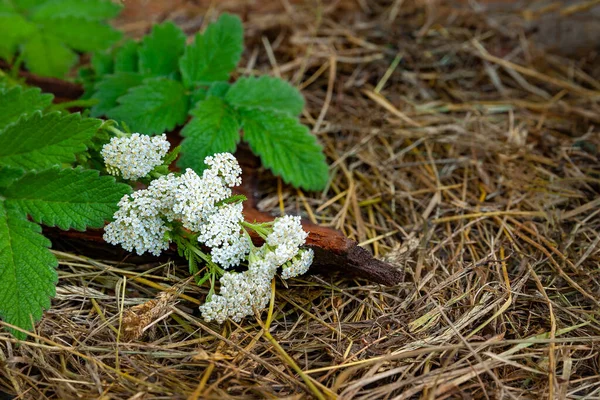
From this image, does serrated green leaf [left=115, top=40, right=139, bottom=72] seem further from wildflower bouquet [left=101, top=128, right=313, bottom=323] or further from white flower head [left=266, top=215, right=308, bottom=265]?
white flower head [left=266, top=215, right=308, bottom=265]

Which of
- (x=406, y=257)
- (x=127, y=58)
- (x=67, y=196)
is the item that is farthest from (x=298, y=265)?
(x=127, y=58)

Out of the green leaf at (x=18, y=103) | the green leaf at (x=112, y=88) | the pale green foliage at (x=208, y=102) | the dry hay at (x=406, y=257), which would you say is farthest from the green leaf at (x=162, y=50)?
the dry hay at (x=406, y=257)

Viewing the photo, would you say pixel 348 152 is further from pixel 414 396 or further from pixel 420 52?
pixel 414 396

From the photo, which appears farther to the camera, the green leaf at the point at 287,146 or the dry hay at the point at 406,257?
the green leaf at the point at 287,146

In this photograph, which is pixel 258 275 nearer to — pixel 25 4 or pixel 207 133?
pixel 207 133

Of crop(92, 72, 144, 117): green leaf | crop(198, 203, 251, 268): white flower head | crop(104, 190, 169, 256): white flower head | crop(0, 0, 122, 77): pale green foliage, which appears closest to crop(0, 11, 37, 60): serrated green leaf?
crop(0, 0, 122, 77): pale green foliage

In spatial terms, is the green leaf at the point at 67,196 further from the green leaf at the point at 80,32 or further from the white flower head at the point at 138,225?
the green leaf at the point at 80,32
